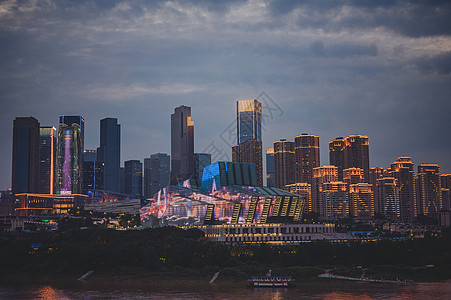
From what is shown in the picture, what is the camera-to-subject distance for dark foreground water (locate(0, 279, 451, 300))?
→ 114312mm

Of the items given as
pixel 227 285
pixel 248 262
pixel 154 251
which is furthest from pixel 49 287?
pixel 248 262

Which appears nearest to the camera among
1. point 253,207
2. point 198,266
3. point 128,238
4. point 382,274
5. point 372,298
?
point 372,298

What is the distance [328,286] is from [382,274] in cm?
1873

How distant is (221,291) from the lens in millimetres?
122062

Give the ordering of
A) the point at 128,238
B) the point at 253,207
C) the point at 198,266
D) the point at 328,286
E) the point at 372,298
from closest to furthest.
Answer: the point at 372,298 → the point at 328,286 → the point at 198,266 → the point at 128,238 → the point at 253,207

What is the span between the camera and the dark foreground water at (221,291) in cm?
11431

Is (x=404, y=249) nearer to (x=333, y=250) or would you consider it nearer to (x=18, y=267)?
(x=333, y=250)

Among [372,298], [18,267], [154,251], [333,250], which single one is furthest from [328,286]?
[18,267]

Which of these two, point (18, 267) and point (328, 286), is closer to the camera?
point (328, 286)

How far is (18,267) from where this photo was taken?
155125mm

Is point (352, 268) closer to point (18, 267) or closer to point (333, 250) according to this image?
point (333, 250)

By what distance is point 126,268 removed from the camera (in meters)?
146

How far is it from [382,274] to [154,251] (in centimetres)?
5906

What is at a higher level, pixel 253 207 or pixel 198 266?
pixel 253 207
